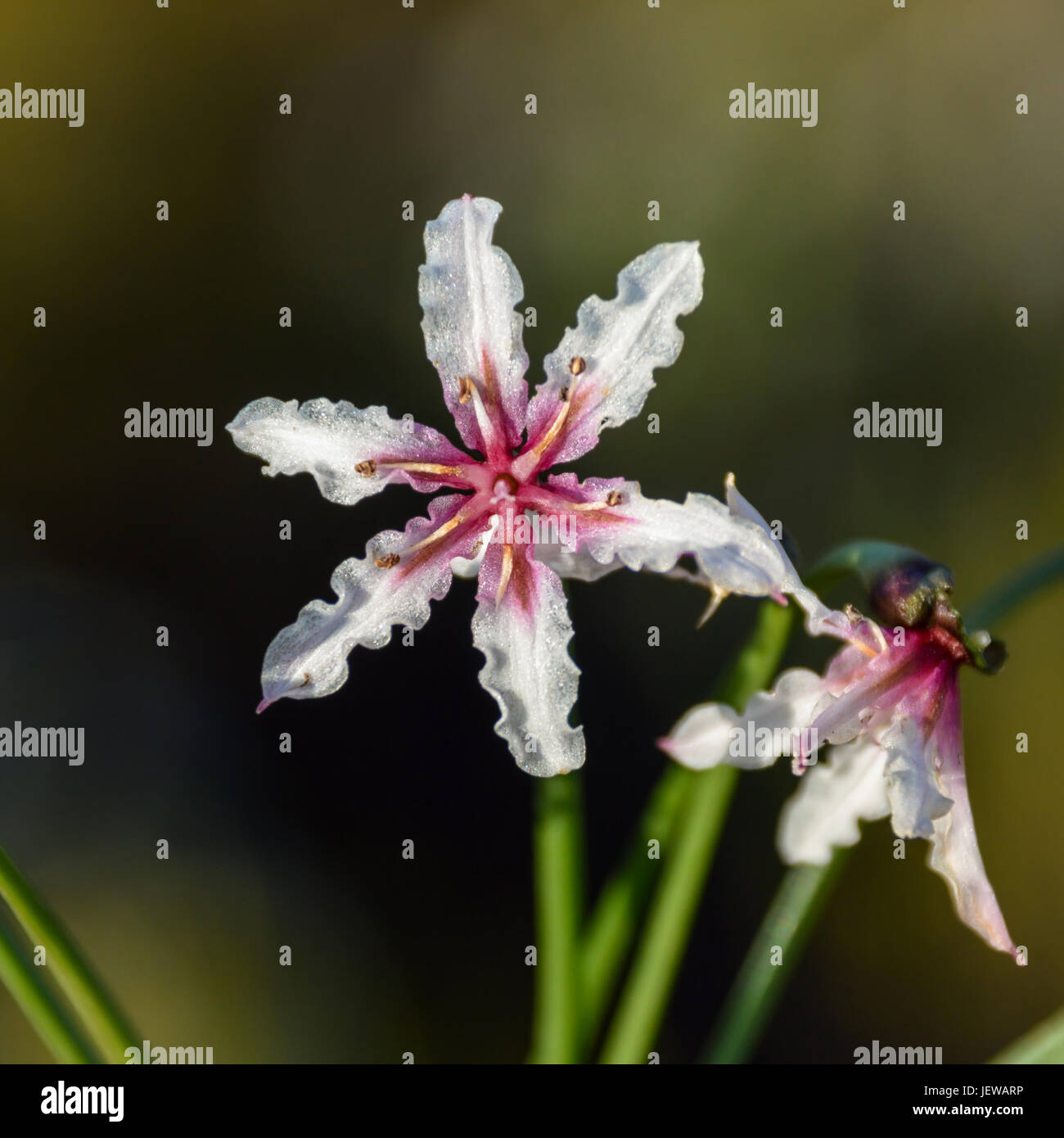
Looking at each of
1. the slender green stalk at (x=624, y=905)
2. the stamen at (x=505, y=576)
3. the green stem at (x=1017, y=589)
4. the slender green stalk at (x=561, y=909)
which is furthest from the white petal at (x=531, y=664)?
the green stem at (x=1017, y=589)

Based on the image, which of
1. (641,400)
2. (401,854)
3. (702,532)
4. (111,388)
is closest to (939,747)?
(702,532)

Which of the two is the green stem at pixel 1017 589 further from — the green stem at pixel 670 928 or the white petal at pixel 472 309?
the white petal at pixel 472 309

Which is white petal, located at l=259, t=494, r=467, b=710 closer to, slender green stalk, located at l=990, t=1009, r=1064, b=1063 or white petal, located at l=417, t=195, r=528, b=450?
white petal, located at l=417, t=195, r=528, b=450

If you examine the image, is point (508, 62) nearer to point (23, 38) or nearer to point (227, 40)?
point (227, 40)

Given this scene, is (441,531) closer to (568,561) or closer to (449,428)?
(568,561)

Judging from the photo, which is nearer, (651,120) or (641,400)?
(641,400)

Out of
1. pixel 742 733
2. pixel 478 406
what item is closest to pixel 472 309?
pixel 478 406
